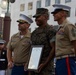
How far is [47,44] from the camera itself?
537 cm

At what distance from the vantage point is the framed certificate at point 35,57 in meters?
5.29

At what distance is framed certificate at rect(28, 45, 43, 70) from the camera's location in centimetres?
529

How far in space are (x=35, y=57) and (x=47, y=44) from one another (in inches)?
11.5

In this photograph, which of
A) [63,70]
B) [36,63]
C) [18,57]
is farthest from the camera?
[18,57]

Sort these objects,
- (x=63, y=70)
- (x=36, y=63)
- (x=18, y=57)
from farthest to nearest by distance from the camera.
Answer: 1. (x=18, y=57)
2. (x=36, y=63)
3. (x=63, y=70)

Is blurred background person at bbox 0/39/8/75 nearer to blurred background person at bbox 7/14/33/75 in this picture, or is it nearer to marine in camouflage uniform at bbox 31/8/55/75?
blurred background person at bbox 7/14/33/75

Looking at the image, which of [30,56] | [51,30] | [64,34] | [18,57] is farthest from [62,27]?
[18,57]

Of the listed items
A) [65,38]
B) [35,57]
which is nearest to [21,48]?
[35,57]

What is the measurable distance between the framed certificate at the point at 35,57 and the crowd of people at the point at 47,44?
0.18 feet

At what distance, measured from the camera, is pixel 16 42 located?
236 inches

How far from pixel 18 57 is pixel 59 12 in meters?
1.29

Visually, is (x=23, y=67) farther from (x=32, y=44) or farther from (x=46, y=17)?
(x=46, y=17)

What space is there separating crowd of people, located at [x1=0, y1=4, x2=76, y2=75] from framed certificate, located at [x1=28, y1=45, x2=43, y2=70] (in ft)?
0.18

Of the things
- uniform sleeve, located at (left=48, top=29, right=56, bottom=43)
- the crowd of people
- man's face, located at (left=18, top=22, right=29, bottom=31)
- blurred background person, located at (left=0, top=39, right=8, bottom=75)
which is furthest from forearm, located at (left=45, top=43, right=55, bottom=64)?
blurred background person, located at (left=0, top=39, right=8, bottom=75)
